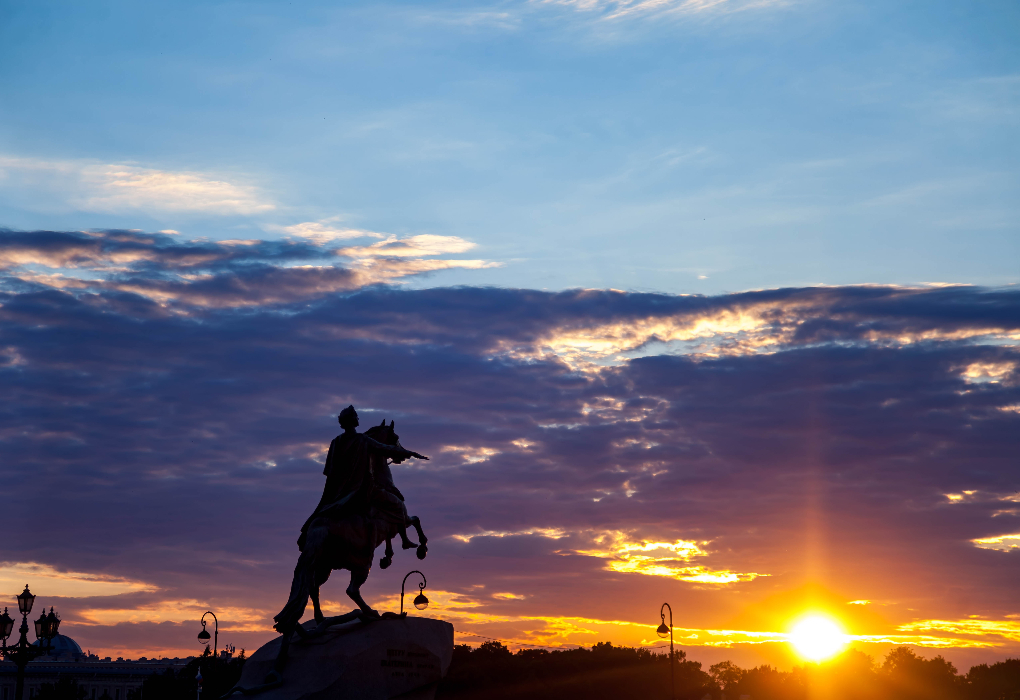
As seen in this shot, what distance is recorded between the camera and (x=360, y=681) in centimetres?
2262

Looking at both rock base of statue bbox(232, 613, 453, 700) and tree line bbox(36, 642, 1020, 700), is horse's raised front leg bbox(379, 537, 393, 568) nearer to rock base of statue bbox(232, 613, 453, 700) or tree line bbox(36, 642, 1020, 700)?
rock base of statue bbox(232, 613, 453, 700)

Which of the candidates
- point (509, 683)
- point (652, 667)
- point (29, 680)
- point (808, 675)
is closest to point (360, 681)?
point (509, 683)

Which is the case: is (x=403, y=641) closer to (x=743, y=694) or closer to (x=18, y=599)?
(x=18, y=599)

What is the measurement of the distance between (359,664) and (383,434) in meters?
5.12

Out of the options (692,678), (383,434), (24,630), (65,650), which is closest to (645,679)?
(692,678)

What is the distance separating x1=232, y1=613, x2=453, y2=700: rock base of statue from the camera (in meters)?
22.5

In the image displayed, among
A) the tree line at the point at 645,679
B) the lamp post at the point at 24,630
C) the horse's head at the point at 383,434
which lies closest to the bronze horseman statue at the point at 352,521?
the horse's head at the point at 383,434

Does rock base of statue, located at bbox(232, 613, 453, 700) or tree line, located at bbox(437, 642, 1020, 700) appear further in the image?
tree line, located at bbox(437, 642, 1020, 700)

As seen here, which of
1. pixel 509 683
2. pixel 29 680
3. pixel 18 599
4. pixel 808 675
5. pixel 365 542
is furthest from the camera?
pixel 29 680

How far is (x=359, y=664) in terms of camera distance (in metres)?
22.7

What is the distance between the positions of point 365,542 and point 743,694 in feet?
315

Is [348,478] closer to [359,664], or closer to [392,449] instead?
[392,449]

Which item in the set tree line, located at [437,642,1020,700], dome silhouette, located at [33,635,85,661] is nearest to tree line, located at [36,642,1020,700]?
tree line, located at [437,642,1020,700]

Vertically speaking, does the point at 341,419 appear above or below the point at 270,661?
above
